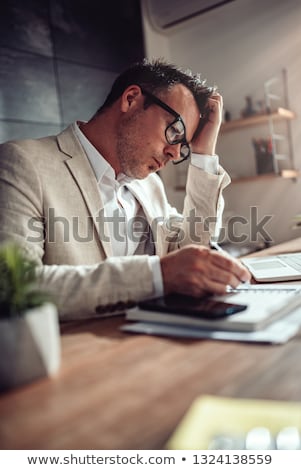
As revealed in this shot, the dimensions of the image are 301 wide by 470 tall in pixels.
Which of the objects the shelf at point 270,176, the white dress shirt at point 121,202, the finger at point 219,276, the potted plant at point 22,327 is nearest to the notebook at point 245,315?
the finger at point 219,276

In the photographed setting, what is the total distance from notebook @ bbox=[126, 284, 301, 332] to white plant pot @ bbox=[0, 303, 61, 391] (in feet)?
0.79

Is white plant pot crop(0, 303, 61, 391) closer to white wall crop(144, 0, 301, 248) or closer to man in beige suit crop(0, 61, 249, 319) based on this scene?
man in beige suit crop(0, 61, 249, 319)

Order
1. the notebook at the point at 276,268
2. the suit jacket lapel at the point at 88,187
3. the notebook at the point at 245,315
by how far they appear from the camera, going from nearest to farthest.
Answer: the notebook at the point at 245,315 < the notebook at the point at 276,268 < the suit jacket lapel at the point at 88,187

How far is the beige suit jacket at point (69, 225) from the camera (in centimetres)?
85

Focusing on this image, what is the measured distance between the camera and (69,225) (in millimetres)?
1238

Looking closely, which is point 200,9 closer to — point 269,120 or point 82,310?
point 269,120

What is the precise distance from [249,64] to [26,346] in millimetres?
3219

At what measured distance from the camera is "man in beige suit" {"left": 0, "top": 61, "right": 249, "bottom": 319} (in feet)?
2.78

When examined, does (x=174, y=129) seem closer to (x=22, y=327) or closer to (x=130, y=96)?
(x=130, y=96)

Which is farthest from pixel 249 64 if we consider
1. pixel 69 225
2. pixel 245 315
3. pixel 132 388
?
pixel 132 388

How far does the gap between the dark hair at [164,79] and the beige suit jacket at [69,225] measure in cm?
28

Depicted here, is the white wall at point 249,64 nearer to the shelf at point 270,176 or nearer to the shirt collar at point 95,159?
the shelf at point 270,176

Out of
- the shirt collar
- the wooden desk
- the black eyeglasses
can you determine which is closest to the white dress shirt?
the shirt collar

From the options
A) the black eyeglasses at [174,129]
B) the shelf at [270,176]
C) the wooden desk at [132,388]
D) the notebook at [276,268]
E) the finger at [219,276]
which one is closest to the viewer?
the wooden desk at [132,388]
